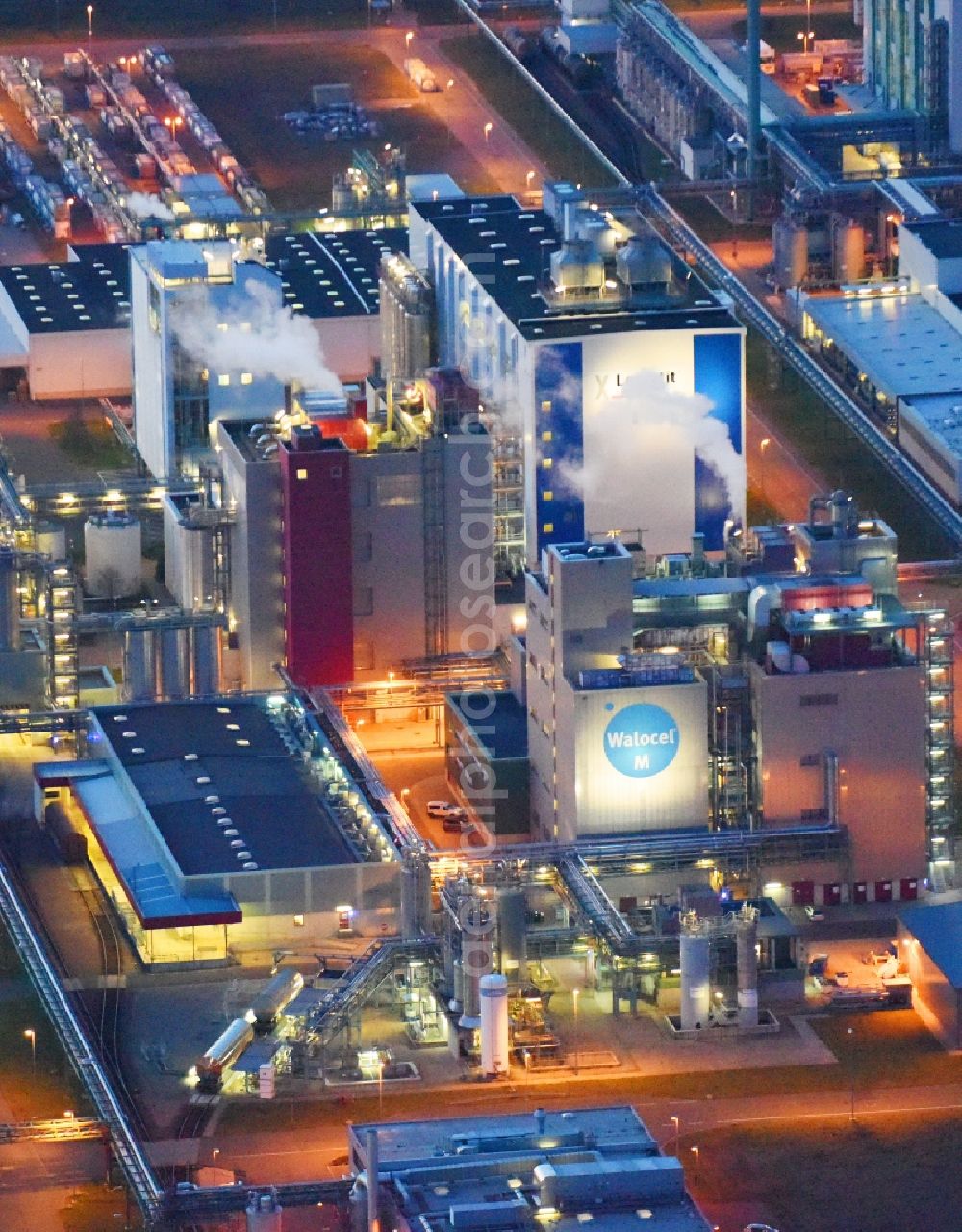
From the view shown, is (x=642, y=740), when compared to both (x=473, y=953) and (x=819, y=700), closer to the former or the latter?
(x=819, y=700)

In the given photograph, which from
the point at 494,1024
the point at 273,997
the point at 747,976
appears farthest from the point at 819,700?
the point at 273,997

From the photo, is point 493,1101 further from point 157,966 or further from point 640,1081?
point 157,966

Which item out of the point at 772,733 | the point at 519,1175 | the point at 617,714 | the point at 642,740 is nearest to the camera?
the point at 519,1175

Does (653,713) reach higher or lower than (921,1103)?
higher

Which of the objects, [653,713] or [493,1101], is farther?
[653,713]

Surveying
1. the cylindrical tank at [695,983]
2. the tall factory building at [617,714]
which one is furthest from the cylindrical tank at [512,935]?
the tall factory building at [617,714]

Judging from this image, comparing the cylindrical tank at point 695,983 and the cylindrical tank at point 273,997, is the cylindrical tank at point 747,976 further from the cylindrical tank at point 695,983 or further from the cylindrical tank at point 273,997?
the cylindrical tank at point 273,997

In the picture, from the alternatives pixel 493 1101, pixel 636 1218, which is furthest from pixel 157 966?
pixel 636 1218

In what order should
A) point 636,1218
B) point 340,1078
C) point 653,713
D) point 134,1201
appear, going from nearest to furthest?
point 636,1218
point 134,1201
point 340,1078
point 653,713
